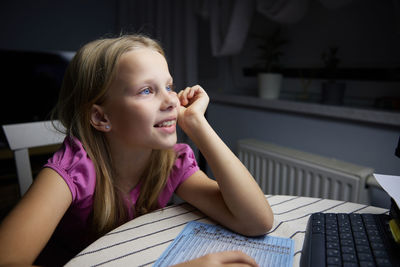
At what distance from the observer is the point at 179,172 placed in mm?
856

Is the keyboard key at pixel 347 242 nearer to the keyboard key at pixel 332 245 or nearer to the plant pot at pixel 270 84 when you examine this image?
the keyboard key at pixel 332 245

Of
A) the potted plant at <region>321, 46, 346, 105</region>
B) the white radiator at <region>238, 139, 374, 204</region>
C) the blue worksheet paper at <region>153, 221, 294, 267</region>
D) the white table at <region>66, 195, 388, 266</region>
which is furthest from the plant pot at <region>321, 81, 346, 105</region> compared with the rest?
the blue worksheet paper at <region>153, 221, 294, 267</region>

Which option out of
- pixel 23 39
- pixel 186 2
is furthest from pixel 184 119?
pixel 23 39

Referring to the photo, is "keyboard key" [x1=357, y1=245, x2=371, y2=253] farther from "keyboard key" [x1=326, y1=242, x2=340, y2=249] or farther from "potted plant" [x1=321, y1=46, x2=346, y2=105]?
"potted plant" [x1=321, y1=46, x2=346, y2=105]

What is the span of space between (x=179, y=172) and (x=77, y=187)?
0.89ft

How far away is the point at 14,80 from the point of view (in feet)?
6.40

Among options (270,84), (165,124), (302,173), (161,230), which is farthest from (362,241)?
(270,84)

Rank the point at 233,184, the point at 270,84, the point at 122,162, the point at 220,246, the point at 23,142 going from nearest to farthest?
1. the point at 220,246
2. the point at 233,184
3. the point at 122,162
4. the point at 23,142
5. the point at 270,84

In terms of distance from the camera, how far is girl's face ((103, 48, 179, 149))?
71 centimetres

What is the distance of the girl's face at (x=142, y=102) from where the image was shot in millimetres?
706

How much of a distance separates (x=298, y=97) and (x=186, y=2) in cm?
91

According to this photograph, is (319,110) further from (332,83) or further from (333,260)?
(333,260)

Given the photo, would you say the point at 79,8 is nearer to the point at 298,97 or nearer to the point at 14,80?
the point at 14,80

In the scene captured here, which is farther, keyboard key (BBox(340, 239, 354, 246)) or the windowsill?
the windowsill
